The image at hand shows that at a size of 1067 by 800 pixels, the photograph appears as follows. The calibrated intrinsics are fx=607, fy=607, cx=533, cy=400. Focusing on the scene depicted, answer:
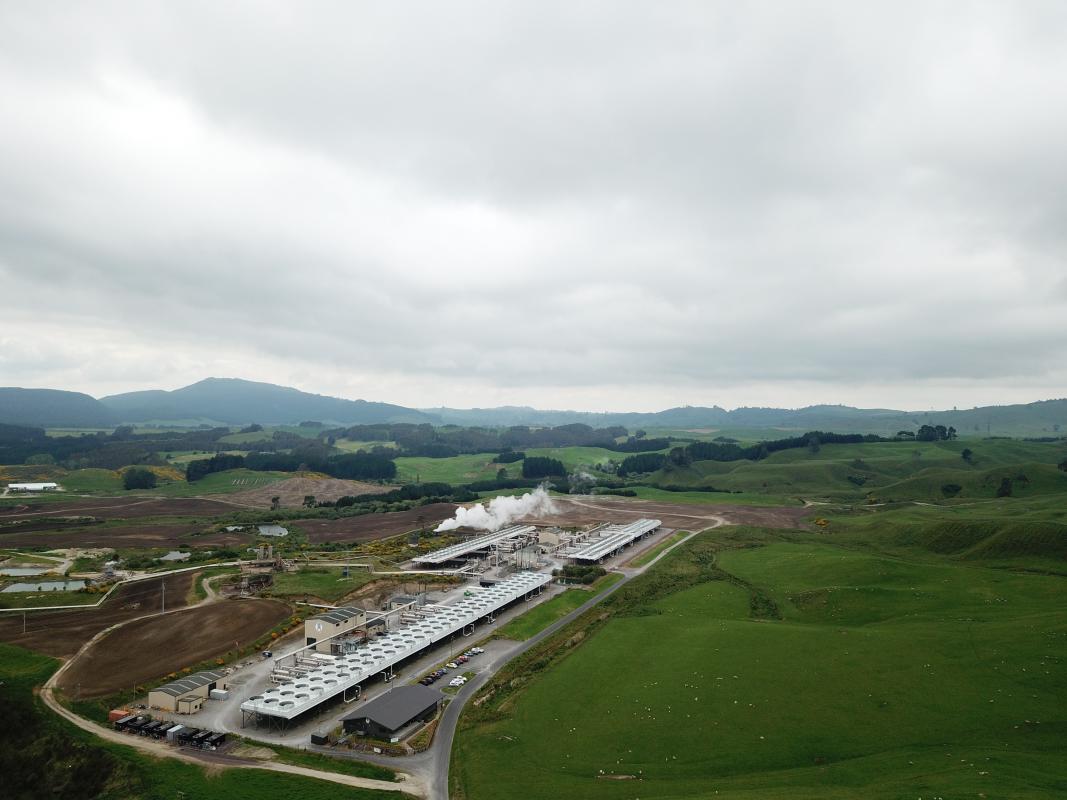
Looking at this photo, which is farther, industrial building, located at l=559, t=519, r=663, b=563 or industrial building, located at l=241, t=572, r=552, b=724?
industrial building, located at l=559, t=519, r=663, b=563

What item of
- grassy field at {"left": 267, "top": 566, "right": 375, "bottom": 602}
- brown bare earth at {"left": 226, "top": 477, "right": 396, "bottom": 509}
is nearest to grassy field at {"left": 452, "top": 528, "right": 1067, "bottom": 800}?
grassy field at {"left": 267, "top": 566, "right": 375, "bottom": 602}

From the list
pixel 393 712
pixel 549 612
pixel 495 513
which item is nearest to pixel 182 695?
pixel 393 712

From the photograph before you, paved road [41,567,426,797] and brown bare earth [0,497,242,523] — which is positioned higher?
paved road [41,567,426,797]

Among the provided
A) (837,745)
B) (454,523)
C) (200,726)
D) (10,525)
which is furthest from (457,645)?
(10,525)

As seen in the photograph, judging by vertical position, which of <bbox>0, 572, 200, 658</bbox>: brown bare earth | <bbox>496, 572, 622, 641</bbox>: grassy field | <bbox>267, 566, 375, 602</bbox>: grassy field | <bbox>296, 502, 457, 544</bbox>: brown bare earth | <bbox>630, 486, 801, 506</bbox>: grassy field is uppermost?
<bbox>630, 486, 801, 506</bbox>: grassy field

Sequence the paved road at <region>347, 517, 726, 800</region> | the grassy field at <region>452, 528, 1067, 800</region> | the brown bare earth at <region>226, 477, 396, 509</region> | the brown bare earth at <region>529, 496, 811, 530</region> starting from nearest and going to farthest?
the grassy field at <region>452, 528, 1067, 800</region>
the paved road at <region>347, 517, 726, 800</region>
the brown bare earth at <region>529, 496, 811, 530</region>
the brown bare earth at <region>226, 477, 396, 509</region>

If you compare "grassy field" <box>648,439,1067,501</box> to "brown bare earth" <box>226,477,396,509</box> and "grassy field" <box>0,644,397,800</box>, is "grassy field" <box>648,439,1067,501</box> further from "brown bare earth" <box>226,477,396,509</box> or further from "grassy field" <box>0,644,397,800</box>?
"grassy field" <box>0,644,397,800</box>

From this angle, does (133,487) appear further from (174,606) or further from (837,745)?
(837,745)
